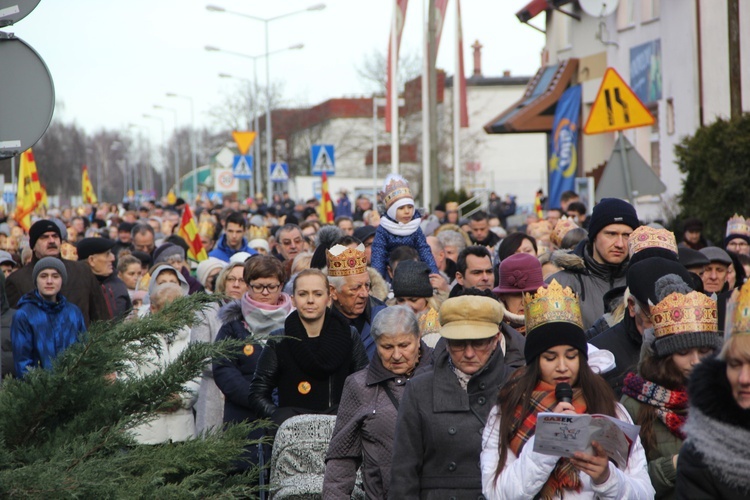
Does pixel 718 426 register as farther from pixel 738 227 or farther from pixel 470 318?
pixel 738 227

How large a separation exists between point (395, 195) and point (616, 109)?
2.21 metres

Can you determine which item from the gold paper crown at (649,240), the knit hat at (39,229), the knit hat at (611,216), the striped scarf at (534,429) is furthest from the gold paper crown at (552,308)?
the knit hat at (39,229)

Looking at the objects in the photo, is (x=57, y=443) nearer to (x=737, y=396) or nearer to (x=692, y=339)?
(x=737, y=396)

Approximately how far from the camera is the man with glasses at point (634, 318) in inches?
221

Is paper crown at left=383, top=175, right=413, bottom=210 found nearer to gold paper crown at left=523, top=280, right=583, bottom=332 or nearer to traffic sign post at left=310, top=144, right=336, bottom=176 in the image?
gold paper crown at left=523, top=280, right=583, bottom=332

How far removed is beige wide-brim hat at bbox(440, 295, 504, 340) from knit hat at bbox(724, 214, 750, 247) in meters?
7.52

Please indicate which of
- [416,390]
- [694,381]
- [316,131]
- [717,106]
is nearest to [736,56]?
[717,106]

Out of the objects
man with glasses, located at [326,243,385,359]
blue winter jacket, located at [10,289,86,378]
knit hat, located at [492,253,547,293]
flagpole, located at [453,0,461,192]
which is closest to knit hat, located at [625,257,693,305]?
knit hat, located at [492,253,547,293]

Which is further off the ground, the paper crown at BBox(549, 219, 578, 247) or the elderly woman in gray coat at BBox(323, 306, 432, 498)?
the paper crown at BBox(549, 219, 578, 247)

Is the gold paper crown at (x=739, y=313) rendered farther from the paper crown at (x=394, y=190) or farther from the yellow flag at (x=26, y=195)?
the yellow flag at (x=26, y=195)

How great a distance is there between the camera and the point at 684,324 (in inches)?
192

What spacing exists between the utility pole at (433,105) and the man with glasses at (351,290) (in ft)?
65.1

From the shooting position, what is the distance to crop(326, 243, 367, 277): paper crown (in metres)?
8.63

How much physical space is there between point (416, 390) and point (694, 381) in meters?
1.94
